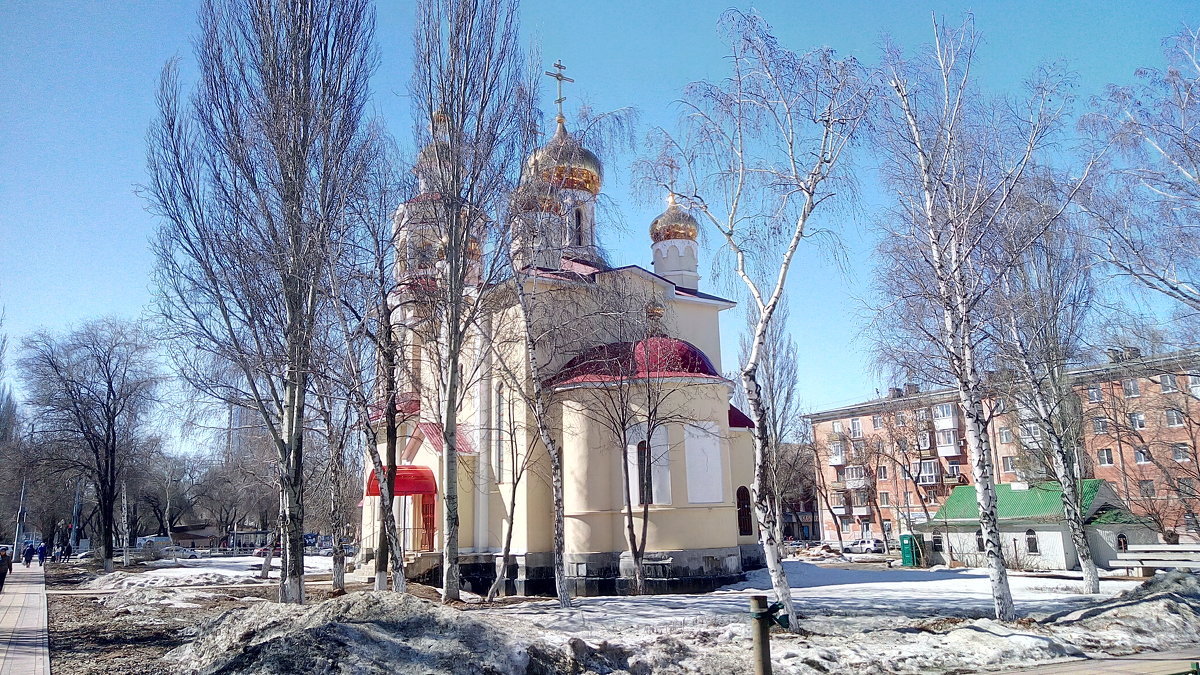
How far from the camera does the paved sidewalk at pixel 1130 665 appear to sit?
319 inches

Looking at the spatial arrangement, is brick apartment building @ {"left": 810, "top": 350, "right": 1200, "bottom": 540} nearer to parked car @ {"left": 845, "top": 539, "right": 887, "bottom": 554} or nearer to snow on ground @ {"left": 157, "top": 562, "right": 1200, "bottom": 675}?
parked car @ {"left": 845, "top": 539, "right": 887, "bottom": 554}

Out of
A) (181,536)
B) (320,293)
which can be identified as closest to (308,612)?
(320,293)

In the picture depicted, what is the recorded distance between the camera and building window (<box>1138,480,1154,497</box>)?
31548 millimetres

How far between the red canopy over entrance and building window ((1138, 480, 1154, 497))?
27.4 m

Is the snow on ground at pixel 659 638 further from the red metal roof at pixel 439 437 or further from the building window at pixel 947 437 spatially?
the building window at pixel 947 437

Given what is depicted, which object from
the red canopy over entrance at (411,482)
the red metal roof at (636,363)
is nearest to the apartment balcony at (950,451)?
the red metal roof at (636,363)

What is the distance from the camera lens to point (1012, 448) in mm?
42906

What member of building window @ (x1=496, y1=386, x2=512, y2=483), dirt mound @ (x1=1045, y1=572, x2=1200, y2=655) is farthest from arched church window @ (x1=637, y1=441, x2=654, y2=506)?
dirt mound @ (x1=1045, y1=572, x2=1200, y2=655)

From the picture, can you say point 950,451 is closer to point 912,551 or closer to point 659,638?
point 912,551

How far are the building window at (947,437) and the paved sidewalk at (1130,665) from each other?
39.8 m

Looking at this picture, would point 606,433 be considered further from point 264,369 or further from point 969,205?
point 969,205

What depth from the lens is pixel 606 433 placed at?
19656 mm

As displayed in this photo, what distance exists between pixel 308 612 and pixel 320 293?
696cm

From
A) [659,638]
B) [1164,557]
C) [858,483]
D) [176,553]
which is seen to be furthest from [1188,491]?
[176,553]
